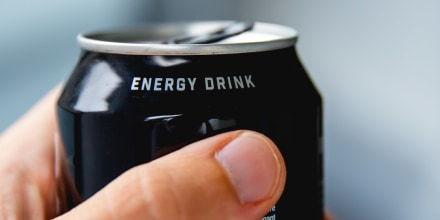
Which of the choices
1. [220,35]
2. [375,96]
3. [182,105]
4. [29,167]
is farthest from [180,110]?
[375,96]

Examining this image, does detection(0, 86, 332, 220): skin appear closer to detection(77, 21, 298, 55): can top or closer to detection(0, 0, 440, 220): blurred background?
detection(77, 21, 298, 55): can top

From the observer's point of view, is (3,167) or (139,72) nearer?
(139,72)

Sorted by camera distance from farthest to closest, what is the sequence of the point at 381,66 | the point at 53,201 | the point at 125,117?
the point at 381,66 < the point at 53,201 < the point at 125,117

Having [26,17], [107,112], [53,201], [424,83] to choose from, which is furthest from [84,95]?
[26,17]

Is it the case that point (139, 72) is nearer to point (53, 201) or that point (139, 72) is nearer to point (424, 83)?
point (53, 201)

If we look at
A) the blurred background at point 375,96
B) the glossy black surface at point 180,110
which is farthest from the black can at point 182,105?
the blurred background at point 375,96
